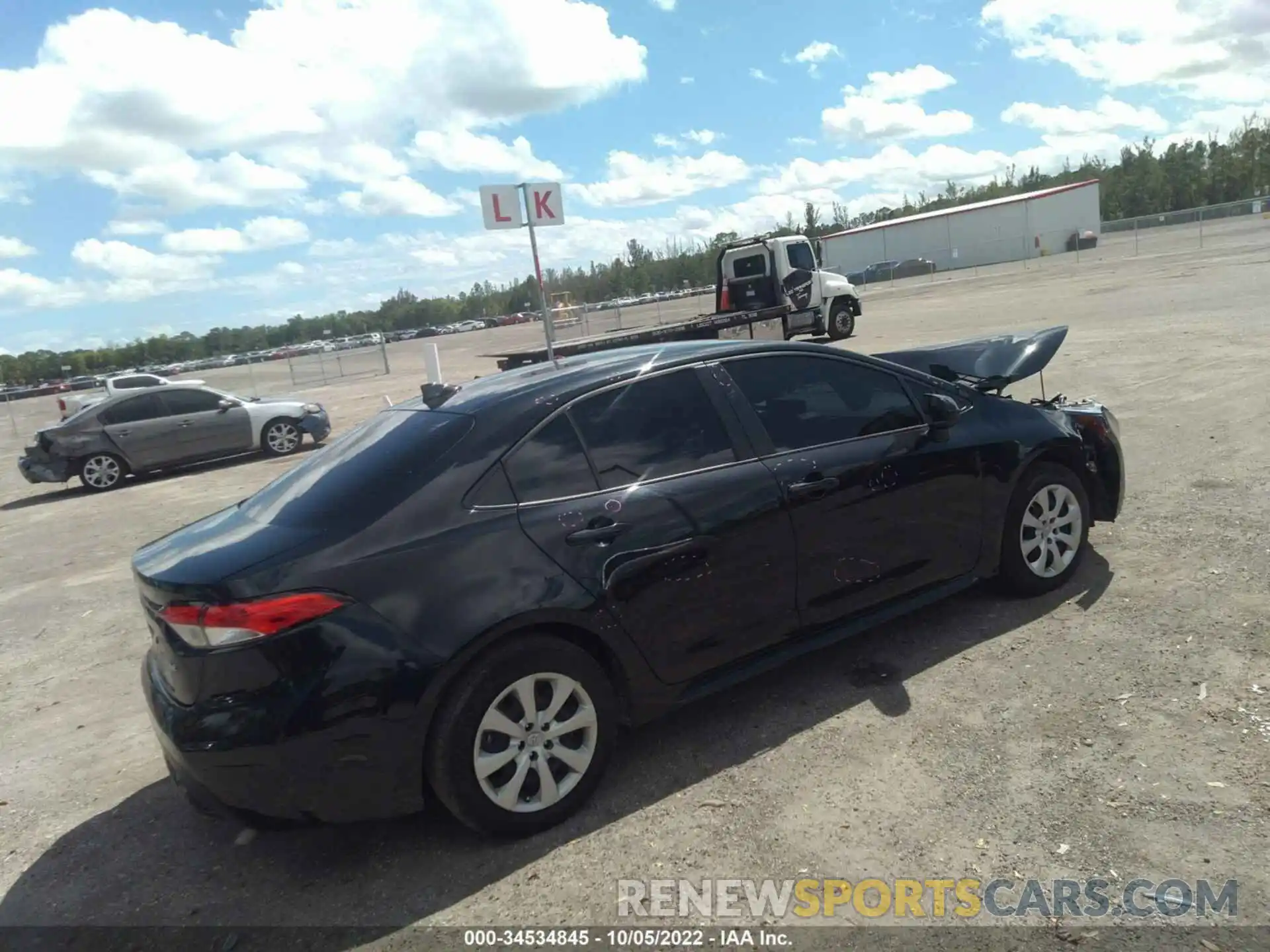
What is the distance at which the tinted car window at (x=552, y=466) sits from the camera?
3.36 m

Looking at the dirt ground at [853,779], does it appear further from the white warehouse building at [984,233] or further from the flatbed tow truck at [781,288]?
the white warehouse building at [984,233]

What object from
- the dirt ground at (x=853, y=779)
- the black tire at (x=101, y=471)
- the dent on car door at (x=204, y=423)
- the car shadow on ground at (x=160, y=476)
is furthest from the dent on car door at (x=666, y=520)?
the black tire at (x=101, y=471)

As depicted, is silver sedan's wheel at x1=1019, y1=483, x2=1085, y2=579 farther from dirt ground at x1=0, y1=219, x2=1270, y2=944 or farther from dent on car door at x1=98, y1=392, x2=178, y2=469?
dent on car door at x1=98, y1=392, x2=178, y2=469

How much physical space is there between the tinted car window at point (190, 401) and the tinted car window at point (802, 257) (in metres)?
12.8

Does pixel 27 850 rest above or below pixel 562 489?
below

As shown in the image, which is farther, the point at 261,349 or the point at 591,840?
the point at 261,349

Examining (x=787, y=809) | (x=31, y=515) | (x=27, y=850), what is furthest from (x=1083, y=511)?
(x=31, y=515)

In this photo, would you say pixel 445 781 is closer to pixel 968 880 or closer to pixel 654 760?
pixel 654 760

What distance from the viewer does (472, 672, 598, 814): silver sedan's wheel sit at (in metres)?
3.11

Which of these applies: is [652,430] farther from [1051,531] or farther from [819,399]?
[1051,531]

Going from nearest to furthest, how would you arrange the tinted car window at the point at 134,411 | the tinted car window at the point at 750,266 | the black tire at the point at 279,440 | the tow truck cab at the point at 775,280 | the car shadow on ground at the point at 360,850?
the car shadow on ground at the point at 360,850, the tinted car window at the point at 134,411, the black tire at the point at 279,440, the tow truck cab at the point at 775,280, the tinted car window at the point at 750,266

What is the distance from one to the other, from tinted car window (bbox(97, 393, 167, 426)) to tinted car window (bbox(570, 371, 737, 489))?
12797 millimetres

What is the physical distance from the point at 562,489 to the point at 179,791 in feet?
7.28

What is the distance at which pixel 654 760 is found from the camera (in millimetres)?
3686
